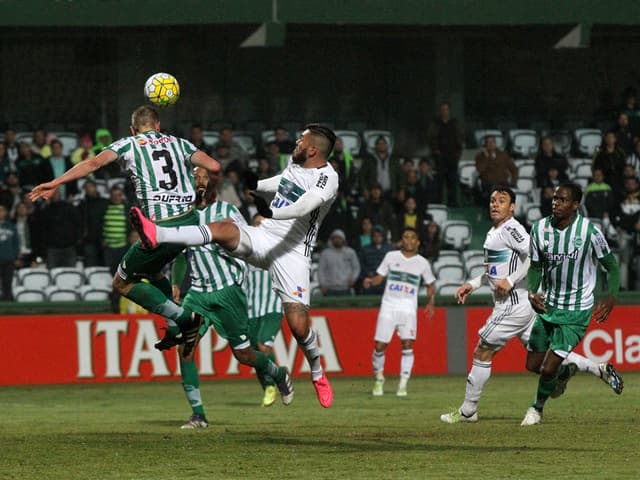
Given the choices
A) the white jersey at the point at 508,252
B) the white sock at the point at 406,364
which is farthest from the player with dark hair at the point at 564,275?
the white sock at the point at 406,364

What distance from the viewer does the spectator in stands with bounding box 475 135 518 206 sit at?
79.0 ft

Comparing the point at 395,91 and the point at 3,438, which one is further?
the point at 395,91

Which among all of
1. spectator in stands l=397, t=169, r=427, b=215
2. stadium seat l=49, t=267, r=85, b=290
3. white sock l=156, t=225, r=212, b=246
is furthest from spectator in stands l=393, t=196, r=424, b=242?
white sock l=156, t=225, r=212, b=246

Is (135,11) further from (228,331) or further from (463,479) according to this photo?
(463,479)

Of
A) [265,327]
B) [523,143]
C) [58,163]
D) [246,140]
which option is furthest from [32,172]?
[523,143]

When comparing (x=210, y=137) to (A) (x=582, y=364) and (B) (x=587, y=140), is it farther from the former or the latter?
(A) (x=582, y=364)

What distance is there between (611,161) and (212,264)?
12.0 meters

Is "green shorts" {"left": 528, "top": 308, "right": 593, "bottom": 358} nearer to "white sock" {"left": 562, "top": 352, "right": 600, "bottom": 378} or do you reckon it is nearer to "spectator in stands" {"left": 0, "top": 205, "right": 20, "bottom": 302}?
"white sock" {"left": 562, "top": 352, "right": 600, "bottom": 378}

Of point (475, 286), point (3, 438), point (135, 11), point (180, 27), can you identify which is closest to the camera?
point (3, 438)

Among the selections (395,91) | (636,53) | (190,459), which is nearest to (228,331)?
(190,459)

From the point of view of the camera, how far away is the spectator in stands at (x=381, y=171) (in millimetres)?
23750

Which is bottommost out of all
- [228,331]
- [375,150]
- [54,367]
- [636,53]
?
[54,367]

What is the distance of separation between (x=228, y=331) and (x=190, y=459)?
11.2 ft

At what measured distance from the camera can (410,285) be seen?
59.7 feet
